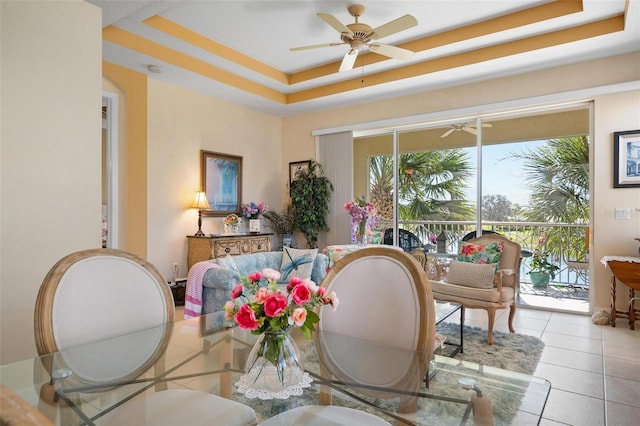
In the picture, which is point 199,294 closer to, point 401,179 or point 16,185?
point 16,185

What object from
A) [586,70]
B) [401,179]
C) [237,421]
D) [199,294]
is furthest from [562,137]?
[237,421]

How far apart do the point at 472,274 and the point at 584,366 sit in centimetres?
109

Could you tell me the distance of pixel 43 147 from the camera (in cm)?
240

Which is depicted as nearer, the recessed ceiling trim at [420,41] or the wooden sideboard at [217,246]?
the recessed ceiling trim at [420,41]

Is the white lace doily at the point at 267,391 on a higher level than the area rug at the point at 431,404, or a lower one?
higher

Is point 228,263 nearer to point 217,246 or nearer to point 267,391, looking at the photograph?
point 217,246

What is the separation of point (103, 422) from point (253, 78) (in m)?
4.65

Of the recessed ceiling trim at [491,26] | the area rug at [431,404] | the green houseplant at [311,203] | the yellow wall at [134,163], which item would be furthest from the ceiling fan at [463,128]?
the area rug at [431,404]

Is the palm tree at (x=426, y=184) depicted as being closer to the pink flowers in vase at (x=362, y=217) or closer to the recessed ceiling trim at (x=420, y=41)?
the pink flowers in vase at (x=362, y=217)

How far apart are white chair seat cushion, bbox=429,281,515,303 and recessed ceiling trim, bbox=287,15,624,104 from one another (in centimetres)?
257

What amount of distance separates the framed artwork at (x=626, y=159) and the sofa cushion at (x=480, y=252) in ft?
4.95

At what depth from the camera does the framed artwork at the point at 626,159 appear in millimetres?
3822

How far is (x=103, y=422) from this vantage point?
1066mm

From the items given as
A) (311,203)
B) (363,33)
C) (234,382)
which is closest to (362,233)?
(311,203)
